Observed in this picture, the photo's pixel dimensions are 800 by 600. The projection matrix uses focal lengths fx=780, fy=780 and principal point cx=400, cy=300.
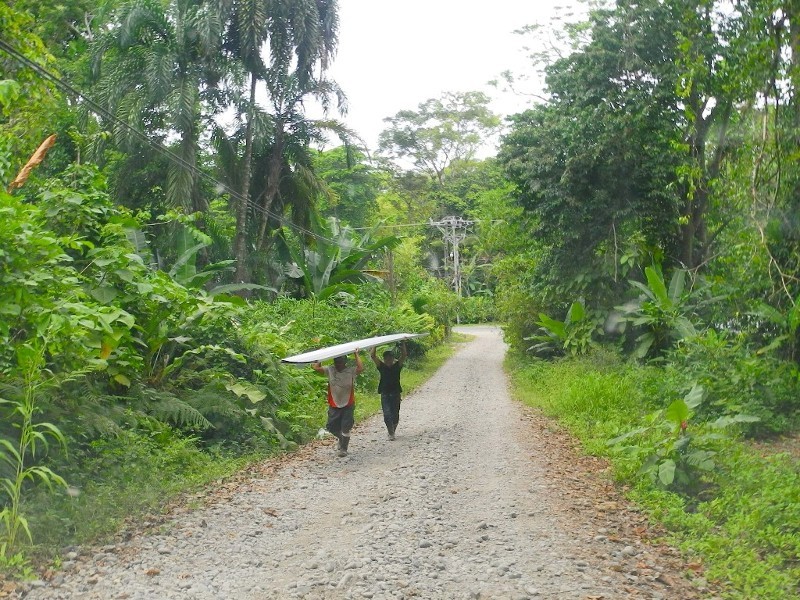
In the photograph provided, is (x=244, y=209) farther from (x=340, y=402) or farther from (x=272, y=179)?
(x=340, y=402)

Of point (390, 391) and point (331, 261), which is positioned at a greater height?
point (331, 261)

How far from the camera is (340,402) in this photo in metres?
11.1

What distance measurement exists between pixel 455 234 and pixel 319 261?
3162cm

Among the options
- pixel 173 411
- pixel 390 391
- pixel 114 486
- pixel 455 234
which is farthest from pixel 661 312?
pixel 455 234

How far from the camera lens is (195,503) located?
26.8ft

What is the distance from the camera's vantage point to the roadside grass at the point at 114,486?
6535 millimetres

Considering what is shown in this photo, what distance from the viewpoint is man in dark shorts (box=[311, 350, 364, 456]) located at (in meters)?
11.1

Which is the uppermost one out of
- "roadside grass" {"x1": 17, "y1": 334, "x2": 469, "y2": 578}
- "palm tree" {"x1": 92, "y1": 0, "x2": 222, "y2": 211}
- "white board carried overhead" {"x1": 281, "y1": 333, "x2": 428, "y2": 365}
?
"palm tree" {"x1": 92, "y1": 0, "x2": 222, "y2": 211}

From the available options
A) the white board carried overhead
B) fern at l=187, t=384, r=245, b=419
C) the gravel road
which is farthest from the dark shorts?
fern at l=187, t=384, r=245, b=419

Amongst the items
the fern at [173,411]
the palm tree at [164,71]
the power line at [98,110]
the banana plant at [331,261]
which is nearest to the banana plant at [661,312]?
the banana plant at [331,261]

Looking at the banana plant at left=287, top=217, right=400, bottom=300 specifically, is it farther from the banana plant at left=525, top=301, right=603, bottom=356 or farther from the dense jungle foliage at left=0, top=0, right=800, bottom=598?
the banana plant at left=525, top=301, right=603, bottom=356

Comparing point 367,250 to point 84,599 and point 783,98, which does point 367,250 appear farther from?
point 84,599

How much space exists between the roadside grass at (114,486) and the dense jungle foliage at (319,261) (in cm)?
3

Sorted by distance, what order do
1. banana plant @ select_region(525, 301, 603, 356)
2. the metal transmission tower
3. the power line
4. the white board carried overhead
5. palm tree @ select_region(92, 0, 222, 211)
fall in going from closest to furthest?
the power line
the white board carried overhead
palm tree @ select_region(92, 0, 222, 211)
banana plant @ select_region(525, 301, 603, 356)
the metal transmission tower
